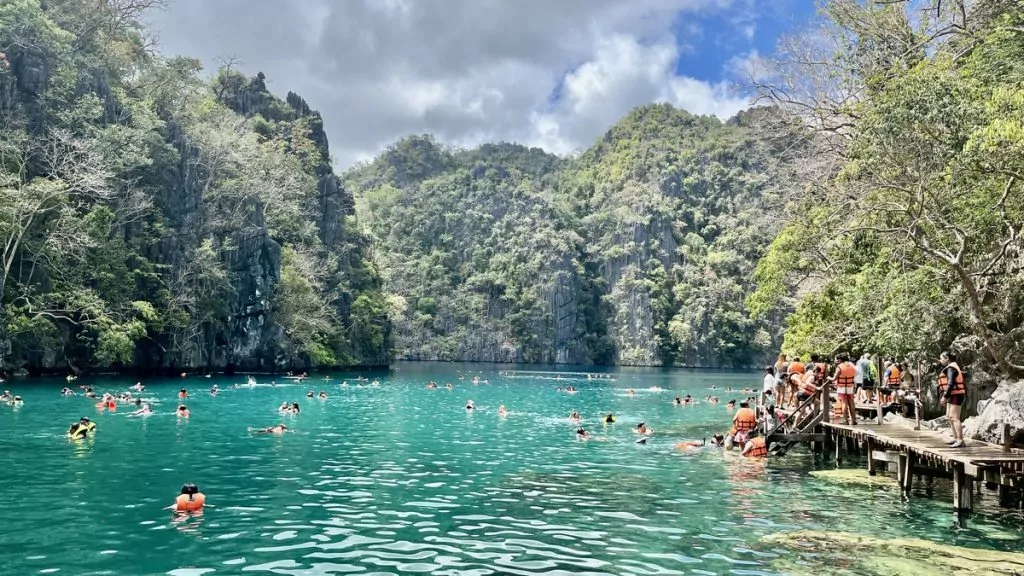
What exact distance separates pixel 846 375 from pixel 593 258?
12633cm

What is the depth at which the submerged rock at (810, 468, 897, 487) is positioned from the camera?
18.9m

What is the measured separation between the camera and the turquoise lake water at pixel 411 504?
Result: 1101cm

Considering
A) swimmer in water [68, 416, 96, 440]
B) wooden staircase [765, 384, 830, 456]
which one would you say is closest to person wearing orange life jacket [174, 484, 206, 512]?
swimmer in water [68, 416, 96, 440]

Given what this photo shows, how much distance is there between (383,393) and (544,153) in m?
154

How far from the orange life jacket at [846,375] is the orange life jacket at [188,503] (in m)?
17.7

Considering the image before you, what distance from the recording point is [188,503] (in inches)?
538

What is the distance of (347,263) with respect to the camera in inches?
3526

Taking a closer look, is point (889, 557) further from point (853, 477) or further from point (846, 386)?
point (846, 386)

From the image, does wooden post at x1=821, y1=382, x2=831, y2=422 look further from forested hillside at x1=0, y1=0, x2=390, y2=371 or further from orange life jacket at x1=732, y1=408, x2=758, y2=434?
forested hillside at x1=0, y1=0, x2=390, y2=371

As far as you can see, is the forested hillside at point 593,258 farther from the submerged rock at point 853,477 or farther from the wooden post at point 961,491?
the wooden post at point 961,491

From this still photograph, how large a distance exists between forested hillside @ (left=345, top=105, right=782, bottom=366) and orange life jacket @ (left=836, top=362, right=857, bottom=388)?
10347 centimetres

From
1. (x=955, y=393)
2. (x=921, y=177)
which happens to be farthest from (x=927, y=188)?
(x=955, y=393)

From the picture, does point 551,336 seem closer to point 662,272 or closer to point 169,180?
point 662,272

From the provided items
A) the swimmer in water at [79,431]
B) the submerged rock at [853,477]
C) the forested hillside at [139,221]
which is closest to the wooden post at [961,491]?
the submerged rock at [853,477]
